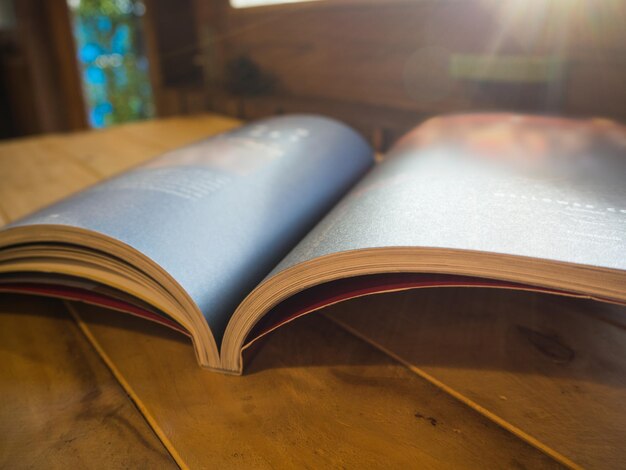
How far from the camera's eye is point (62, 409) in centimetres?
39

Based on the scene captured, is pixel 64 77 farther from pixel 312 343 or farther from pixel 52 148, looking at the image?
pixel 312 343

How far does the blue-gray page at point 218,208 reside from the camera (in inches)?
16.5

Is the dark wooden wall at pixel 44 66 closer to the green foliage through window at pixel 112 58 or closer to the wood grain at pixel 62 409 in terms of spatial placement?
the green foliage through window at pixel 112 58

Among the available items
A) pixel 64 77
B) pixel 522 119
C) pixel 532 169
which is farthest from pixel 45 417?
pixel 64 77

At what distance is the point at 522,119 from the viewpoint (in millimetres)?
882

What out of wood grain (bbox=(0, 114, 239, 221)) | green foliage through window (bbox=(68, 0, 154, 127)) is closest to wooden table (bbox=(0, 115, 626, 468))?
wood grain (bbox=(0, 114, 239, 221))

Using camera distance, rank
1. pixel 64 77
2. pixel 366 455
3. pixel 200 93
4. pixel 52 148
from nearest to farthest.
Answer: pixel 366 455 < pixel 52 148 < pixel 200 93 < pixel 64 77

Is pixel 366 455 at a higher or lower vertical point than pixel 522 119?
lower

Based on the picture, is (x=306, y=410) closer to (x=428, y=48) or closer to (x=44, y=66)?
(x=428, y=48)

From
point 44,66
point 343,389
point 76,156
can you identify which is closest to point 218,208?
point 343,389

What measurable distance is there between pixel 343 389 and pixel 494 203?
21 centimetres

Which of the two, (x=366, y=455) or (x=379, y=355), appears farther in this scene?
(x=379, y=355)

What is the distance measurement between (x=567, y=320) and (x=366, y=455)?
0.28 m

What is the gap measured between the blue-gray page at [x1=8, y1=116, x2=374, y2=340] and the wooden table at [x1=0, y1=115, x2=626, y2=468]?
2.9 inches
